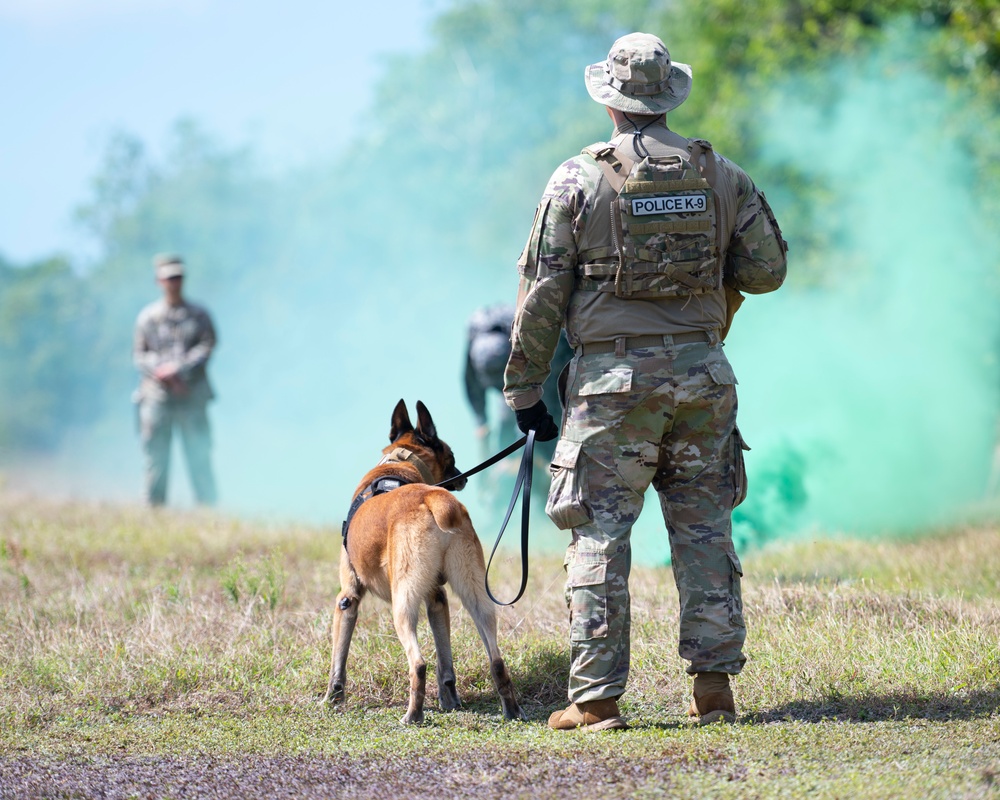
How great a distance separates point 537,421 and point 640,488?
50 centimetres

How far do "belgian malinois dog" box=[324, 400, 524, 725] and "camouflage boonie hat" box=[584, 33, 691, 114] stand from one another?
168 centimetres

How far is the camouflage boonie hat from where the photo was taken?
429 centimetres

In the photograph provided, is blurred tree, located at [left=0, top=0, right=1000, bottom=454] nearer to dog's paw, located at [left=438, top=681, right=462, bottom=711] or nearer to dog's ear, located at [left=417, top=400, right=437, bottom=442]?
dog's ear, located at [left=417, top=400, right=437, bottom=442]

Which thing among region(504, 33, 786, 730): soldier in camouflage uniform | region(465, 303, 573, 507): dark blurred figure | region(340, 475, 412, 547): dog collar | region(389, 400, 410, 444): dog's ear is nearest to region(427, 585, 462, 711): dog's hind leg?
region(340, 475, 412, 547): dog collar

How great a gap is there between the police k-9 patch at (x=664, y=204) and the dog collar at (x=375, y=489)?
1730 mm

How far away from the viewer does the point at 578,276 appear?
14.3 ft

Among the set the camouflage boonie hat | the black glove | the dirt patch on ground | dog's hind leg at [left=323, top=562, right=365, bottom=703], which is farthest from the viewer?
dog's hind leg at [left=323, top=562, right=365, bottom=703]

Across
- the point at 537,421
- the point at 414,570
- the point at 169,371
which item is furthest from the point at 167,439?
the point at 537,421

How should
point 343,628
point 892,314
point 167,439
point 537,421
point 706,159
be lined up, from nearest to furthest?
point 706,159
point 537,421
point 343,628
point 167,439
point 892,314

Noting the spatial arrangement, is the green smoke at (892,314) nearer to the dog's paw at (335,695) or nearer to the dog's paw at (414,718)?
the dog's paw at (335,695)

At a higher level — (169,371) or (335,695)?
(169,371)

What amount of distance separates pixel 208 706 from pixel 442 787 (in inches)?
65.1

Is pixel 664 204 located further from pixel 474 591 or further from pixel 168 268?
pixel 168 268

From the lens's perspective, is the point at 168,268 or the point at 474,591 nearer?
the point at 474,591
